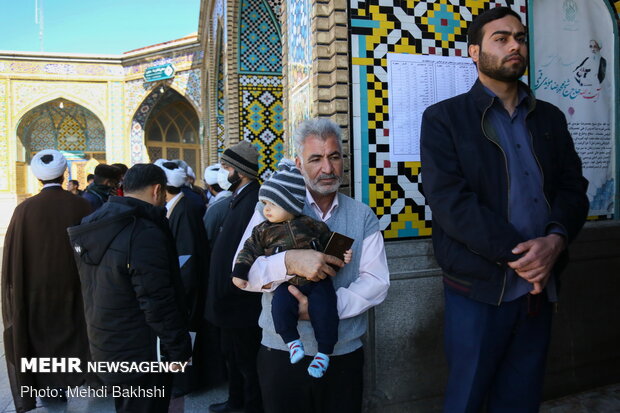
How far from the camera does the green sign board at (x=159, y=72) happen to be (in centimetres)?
1608

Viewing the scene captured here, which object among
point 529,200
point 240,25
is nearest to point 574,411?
point 529,200

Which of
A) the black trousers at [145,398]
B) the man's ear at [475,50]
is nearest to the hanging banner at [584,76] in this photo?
the man's ear at [475,50]

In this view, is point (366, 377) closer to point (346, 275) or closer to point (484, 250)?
point (346, 275)

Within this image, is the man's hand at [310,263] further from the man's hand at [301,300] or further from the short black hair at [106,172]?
the short black hair at [106,172]

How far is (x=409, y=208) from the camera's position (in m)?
2.79

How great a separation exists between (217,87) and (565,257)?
9.58 m

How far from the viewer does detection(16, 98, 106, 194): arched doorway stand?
17828 mm

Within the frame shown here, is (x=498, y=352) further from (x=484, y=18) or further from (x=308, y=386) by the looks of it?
(x=484, y=18)

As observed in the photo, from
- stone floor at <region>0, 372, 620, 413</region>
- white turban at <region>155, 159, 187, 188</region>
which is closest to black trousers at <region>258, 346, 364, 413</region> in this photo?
stone floor at <region>0, 372, 620, 413</region>

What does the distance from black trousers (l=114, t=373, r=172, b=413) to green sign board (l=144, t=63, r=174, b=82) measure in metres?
15.3

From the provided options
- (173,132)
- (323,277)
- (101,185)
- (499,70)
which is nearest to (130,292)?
(323,277)

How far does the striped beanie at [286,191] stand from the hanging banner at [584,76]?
2.12 m

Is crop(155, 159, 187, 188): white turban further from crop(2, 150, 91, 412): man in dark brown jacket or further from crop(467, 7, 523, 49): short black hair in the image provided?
crop(467, 7, 523, 49): short black hair

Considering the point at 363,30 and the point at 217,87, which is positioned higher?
the point at 217,87
